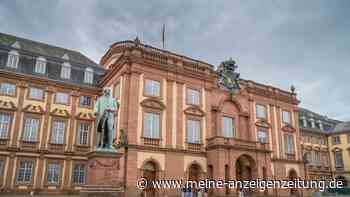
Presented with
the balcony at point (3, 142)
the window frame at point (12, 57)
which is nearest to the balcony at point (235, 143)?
the balcony at point (3, 142)

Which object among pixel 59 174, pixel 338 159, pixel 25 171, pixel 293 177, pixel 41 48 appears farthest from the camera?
pixel 338 159

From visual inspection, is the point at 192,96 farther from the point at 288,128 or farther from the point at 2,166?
the point at 2,166

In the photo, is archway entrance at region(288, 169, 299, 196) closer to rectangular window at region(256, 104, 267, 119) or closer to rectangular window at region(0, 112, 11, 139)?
rectangular window at region(256, 104, 267, 119)

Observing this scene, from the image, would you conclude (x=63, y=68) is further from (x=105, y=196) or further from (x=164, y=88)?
(x=105, y=196)

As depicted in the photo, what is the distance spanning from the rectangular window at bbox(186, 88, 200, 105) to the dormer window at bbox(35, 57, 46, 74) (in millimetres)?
15248

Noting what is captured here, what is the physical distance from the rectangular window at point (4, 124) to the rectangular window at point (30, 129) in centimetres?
145

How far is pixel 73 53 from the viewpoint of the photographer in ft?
129

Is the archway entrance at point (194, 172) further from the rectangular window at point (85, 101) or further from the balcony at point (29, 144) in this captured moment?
the balcony at point (29, 144)

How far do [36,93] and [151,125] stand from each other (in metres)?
12.7

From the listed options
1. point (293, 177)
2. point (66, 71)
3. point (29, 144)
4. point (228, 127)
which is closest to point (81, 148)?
point (29, 144)

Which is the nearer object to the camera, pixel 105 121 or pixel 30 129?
pixel 105 121

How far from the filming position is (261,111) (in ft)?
116

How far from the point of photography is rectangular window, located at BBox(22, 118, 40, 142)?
29.0 m

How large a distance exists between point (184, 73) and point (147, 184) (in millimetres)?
11061
